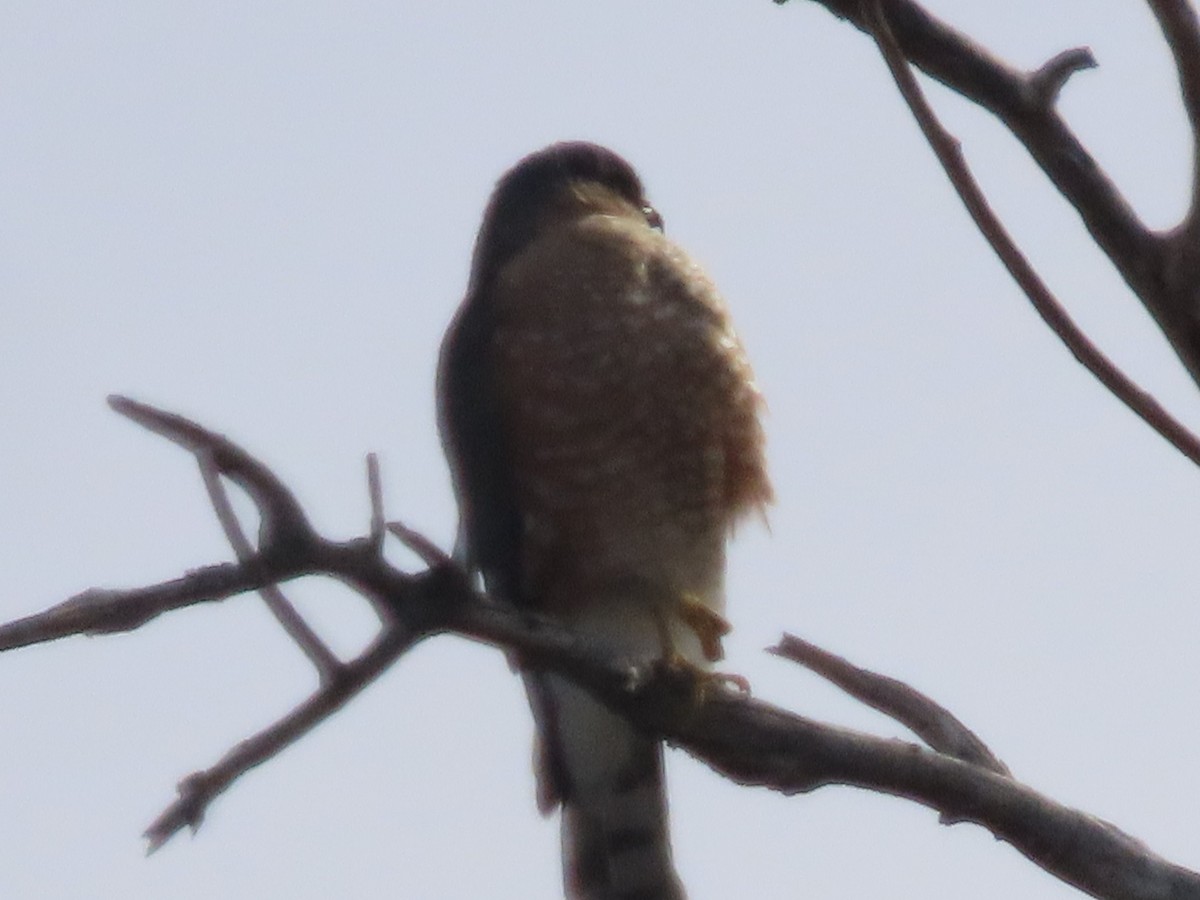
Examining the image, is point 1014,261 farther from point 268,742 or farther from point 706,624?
point 706,624

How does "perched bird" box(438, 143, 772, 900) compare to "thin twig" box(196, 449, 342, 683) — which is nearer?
"thin twig" box(196, 449, 342, 683)

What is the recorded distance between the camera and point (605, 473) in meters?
4.28

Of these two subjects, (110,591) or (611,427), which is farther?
(611,427)

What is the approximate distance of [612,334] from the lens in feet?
14.3

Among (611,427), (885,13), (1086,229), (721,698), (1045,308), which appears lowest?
(721,698)

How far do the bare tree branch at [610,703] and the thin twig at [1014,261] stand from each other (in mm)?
825

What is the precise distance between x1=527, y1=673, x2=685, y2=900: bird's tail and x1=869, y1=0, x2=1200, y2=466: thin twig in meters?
2.61

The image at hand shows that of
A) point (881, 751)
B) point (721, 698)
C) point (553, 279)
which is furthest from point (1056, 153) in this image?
point (553, 279)

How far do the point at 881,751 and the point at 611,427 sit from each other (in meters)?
1.65

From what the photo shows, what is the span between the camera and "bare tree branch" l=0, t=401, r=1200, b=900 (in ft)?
7.25

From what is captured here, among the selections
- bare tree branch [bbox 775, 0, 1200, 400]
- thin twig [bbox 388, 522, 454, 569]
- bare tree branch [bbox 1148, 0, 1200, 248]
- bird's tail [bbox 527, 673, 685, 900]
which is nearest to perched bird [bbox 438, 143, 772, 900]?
bird's tail [bbox 527, 673, 685, 900]

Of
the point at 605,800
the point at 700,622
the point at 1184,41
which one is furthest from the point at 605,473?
the point at 1184,41

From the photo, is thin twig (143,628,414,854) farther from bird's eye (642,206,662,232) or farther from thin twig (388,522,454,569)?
bird's eye (642,206,662,232)

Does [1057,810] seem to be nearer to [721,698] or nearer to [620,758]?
[721,698]
